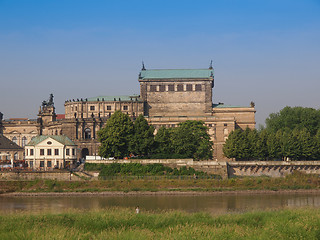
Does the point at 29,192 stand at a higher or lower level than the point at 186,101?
lower

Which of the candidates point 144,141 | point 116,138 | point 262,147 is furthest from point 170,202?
point 262,147

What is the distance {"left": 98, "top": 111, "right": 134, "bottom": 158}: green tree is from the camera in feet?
314

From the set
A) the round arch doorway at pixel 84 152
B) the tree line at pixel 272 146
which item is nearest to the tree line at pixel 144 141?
the tree line at pixel 272 146

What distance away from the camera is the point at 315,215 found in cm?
4578

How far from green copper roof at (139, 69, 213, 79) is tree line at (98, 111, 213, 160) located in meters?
33.0

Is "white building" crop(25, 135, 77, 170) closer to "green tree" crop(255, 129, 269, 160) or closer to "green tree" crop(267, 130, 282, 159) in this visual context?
"green tree" crop(255, 129, 269, 160)

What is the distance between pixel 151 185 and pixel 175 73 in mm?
53441

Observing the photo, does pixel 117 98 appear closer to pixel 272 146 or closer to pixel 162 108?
pixel 162 108

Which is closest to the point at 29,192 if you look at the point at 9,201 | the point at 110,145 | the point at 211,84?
the point at 9,201

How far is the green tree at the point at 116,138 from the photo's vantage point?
95.8 metres

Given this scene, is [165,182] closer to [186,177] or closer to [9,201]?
[186,177]

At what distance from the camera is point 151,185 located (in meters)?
86.0

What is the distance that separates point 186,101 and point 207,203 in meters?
62.6

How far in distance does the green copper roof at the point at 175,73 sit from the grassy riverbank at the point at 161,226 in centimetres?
8629
